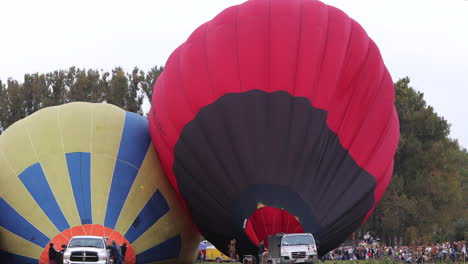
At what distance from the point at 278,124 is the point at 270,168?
0.95m

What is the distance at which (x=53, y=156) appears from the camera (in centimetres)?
1609

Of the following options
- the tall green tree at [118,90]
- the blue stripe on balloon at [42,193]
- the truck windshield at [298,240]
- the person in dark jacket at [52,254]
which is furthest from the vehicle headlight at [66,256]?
the tall green tree at [118,90]

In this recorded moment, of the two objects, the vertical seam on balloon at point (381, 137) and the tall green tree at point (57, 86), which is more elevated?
the tall green tree at point (57, 86)

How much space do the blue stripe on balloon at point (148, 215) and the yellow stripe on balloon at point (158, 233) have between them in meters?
0.09

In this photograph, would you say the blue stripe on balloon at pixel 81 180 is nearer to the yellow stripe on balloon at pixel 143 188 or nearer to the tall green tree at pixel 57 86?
the yellow stripe on balloon at pixel 143 188

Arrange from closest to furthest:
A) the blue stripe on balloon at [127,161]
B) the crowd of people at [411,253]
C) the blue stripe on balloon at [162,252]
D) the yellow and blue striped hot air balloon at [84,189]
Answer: the yellow and blue striped hot air balloon at [84,189] → the blue stripe on balloon at [127,161] → the blue stripe on balloon at [162,252] → the crowd of people at [411,253]

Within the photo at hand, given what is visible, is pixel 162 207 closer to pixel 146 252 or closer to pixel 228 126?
pixel 146 252

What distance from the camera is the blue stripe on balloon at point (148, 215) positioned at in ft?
51.4

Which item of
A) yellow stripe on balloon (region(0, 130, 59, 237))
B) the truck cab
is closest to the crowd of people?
the truck cab

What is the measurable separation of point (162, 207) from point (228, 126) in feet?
8.97

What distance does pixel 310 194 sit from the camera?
46.9 feet

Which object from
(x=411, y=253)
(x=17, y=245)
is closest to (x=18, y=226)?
(x=17, y=245)

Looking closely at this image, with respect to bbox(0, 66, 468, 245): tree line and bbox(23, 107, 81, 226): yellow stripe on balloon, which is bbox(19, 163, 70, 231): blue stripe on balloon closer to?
bbox(23, 107, 81, 226): yellow stripe on balloon

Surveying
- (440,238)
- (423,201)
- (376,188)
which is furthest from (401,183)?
(376,188)
